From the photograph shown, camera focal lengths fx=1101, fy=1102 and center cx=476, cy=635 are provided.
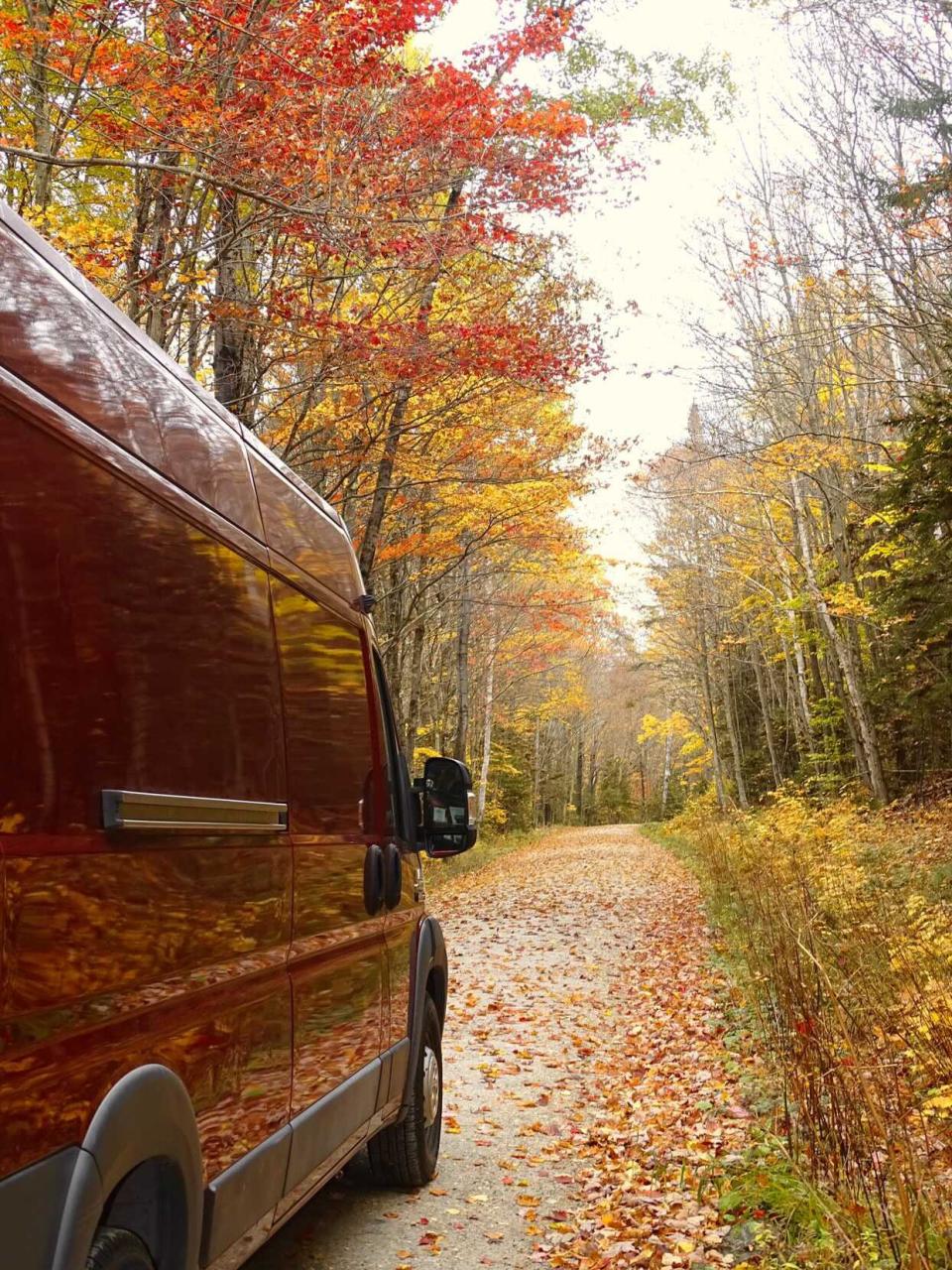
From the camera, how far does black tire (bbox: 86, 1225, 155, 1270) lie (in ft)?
6.71

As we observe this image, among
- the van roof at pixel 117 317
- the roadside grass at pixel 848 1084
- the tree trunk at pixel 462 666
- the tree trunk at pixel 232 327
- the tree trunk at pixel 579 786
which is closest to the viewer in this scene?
the van roof at pixel 117 317

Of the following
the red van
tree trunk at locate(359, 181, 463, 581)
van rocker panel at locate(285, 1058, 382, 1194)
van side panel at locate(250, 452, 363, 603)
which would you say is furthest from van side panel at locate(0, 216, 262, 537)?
tree trunk at locate(359, 181, 463, 581)

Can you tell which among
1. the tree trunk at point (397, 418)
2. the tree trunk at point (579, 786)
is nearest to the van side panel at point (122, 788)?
the tree trunk at point (397, 418)

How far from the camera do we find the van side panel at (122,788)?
1.85m

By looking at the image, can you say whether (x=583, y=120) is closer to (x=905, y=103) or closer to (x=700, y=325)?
(x=905, y=103)

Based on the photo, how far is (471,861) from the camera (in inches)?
997

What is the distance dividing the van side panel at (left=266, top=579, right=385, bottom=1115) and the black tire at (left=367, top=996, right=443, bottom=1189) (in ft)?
3.28

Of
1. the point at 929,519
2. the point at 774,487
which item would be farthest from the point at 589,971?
the point at 774,487

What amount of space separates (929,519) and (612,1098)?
5743 millimetres

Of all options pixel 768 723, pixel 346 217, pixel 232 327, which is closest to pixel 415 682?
pixel 768 723

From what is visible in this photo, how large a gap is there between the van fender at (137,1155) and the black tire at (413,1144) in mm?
2581

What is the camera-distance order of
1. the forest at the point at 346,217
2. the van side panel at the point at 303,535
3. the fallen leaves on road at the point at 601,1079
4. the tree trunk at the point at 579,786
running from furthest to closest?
1. the tree trunk at the point at 579,786
2. the forest at the point at 346,217
3. the fallen leaves on road at the point at 601,1079
4. the van side panel at the point at 303,535

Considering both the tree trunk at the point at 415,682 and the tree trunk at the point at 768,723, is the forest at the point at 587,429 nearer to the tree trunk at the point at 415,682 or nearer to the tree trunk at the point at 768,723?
the tree trunk at the point at 415,682

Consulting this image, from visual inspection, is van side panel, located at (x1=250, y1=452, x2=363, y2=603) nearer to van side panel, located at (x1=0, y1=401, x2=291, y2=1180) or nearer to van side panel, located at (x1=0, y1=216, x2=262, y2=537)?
van side panel, located at (x1=0, y1=216, x2=262, y2=537)
